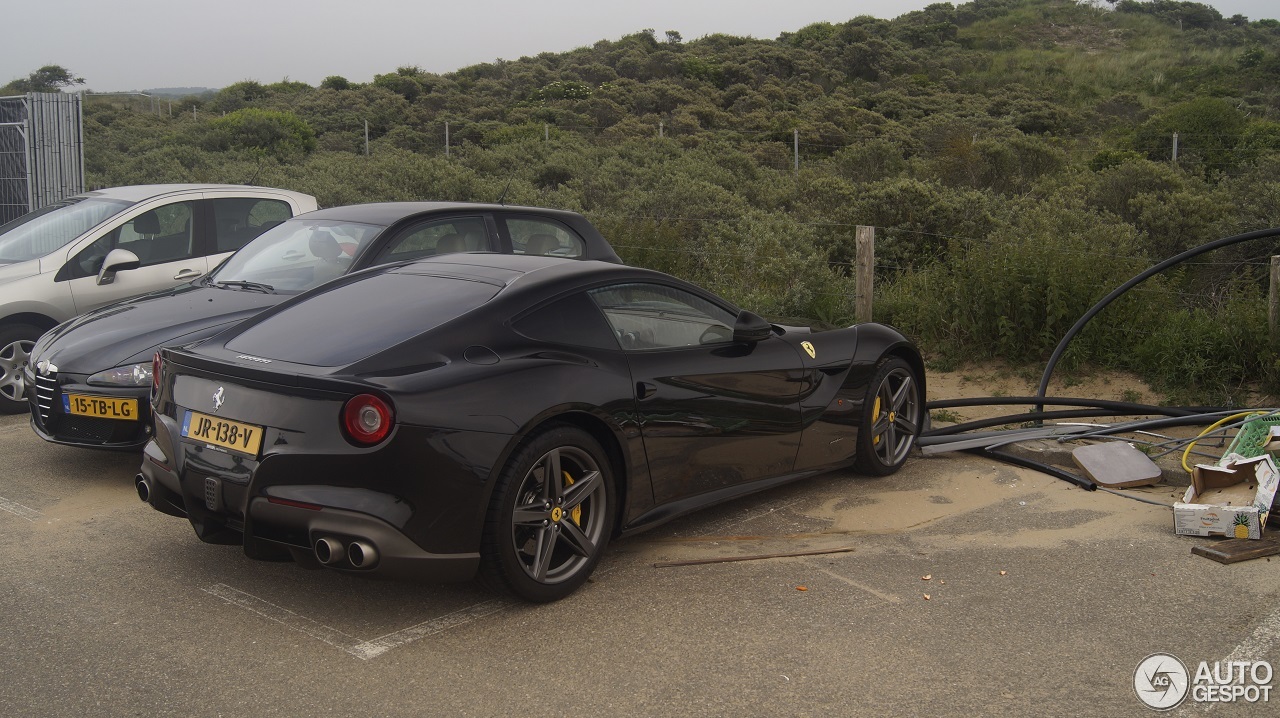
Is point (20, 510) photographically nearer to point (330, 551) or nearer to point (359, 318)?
point (359, 318)

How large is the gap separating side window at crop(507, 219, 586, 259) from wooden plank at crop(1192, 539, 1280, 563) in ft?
15.2

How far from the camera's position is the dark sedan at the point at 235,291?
628 centimetres

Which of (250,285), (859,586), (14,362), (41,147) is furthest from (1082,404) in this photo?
(41,147)

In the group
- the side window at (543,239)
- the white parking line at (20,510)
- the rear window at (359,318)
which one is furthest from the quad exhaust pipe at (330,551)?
the side window at (543,239)

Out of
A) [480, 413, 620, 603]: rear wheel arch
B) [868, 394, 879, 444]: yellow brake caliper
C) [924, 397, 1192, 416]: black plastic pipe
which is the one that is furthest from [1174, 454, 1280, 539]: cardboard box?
[480, 413, 620, 603]: rear wheel arch

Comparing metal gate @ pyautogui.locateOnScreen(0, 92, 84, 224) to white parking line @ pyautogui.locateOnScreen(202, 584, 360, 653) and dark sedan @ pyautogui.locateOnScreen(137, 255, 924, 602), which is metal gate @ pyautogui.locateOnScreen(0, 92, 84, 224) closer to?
dark sedan @ pyautogui.locateOnScreen(137, 255, 924, 602)

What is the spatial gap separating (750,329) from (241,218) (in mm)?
5500

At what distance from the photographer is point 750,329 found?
17.9 feet

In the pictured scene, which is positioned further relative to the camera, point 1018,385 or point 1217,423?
point 1018,385

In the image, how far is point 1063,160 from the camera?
22.5 metres

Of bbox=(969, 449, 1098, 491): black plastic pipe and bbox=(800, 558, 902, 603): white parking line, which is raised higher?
bbox=(969, 449, 1098, 491): black plastic pipe

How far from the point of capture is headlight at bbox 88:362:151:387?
6.25 m

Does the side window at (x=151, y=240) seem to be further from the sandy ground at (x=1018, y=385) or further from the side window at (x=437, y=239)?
the sandy ground at (x=1018, y=385)

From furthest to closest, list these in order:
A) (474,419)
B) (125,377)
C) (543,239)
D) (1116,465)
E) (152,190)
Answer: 1. (152,190)
2. (543,239)
3. (1116,465)
4. (125,377)
5. (474,419)
